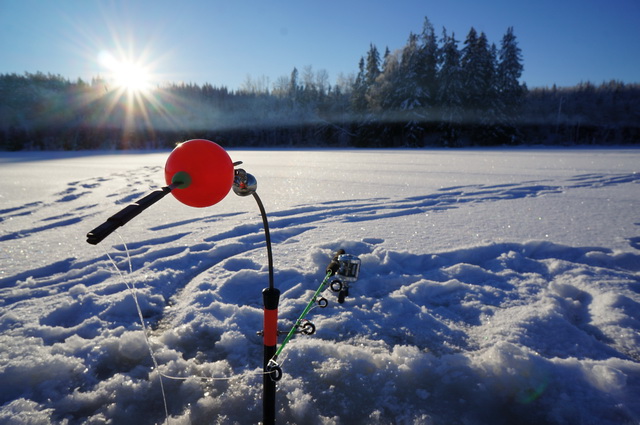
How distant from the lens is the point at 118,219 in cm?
67

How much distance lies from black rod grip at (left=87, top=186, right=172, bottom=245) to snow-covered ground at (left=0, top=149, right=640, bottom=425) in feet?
4.50

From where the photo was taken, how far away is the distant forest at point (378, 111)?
1304 inches

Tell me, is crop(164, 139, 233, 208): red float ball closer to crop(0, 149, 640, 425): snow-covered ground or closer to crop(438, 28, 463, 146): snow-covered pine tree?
crop(0, 149, 640, 425): snow-covered ground

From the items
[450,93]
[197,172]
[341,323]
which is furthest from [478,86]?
[197,172]

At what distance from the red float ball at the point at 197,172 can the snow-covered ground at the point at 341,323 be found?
4.26ft

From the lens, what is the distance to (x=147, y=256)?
141 inches

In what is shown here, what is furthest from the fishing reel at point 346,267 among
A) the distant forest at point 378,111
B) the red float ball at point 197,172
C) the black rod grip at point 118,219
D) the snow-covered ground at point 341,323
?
the distant forest at point 378,111

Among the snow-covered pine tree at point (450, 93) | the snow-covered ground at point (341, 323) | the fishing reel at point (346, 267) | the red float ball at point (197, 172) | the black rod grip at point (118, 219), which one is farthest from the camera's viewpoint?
the snow-covered pine tree at point (450, 93)

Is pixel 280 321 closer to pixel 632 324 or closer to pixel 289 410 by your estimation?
pixel 289 410

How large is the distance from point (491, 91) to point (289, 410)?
38224 mm

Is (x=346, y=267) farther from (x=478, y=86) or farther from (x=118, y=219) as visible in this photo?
(x=478, y=86)

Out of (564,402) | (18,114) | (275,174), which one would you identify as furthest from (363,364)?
(18,114)

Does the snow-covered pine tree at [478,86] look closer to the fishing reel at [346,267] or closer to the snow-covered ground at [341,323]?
the snow-covered ground at [341,323]

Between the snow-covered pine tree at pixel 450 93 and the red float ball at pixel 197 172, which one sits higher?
the snow-covered pine tree at pixel 450 93
